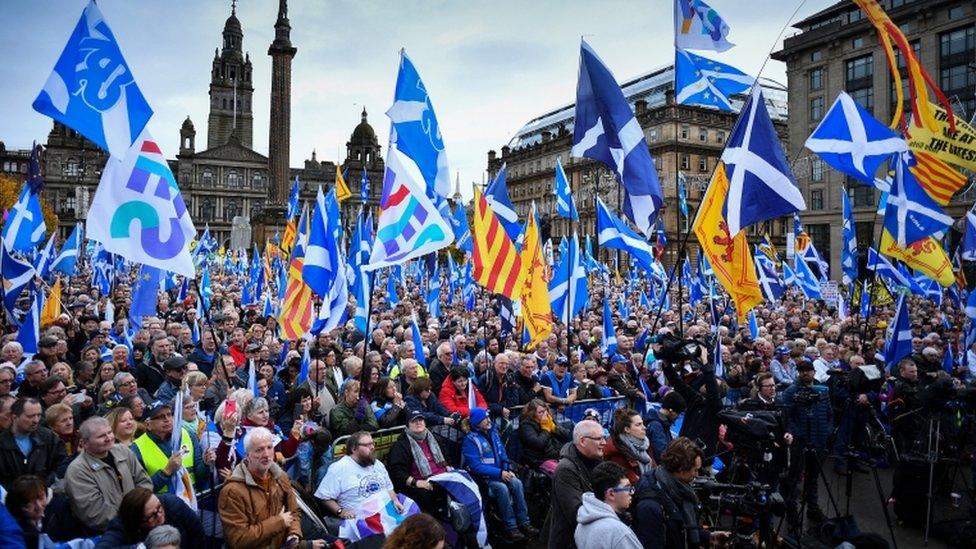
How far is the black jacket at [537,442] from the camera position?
23.7 feet

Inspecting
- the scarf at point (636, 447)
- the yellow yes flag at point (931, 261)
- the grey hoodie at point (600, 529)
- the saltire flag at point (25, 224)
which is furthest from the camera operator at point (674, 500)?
the saltire flag at point (25, 224)

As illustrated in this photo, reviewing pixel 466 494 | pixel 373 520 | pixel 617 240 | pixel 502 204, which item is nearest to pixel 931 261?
pixel 617 240

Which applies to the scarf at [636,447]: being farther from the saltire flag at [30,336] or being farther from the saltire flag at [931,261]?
the saltire flag at [931,261]

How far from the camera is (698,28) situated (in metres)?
9.30

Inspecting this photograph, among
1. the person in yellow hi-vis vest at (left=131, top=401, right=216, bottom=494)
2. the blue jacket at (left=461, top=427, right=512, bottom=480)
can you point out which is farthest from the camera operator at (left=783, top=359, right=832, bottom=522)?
the person in yellow hi-vis vest at (left=131, top=401, right=216, bottom=494)

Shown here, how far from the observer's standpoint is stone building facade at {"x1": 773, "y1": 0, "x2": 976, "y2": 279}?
4328 cm

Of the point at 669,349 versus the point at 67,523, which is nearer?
the point at 67,523

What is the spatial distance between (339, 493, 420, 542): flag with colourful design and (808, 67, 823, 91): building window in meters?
→ 54.9

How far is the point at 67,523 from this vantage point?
15.1 feet

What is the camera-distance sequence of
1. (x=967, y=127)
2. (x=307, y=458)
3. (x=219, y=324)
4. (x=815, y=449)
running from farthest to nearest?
(x=219, y=324) → (x=967, y=127) → (x=815, y=449) → (x=307, y=458)

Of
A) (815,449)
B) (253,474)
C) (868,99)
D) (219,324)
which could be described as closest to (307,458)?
(253,474)

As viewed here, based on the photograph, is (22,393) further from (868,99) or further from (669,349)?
(868,99)

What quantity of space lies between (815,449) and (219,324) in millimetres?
11767

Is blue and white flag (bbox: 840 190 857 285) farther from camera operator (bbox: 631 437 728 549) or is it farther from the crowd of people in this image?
camera operator (bbox: 631 437 728 549)
